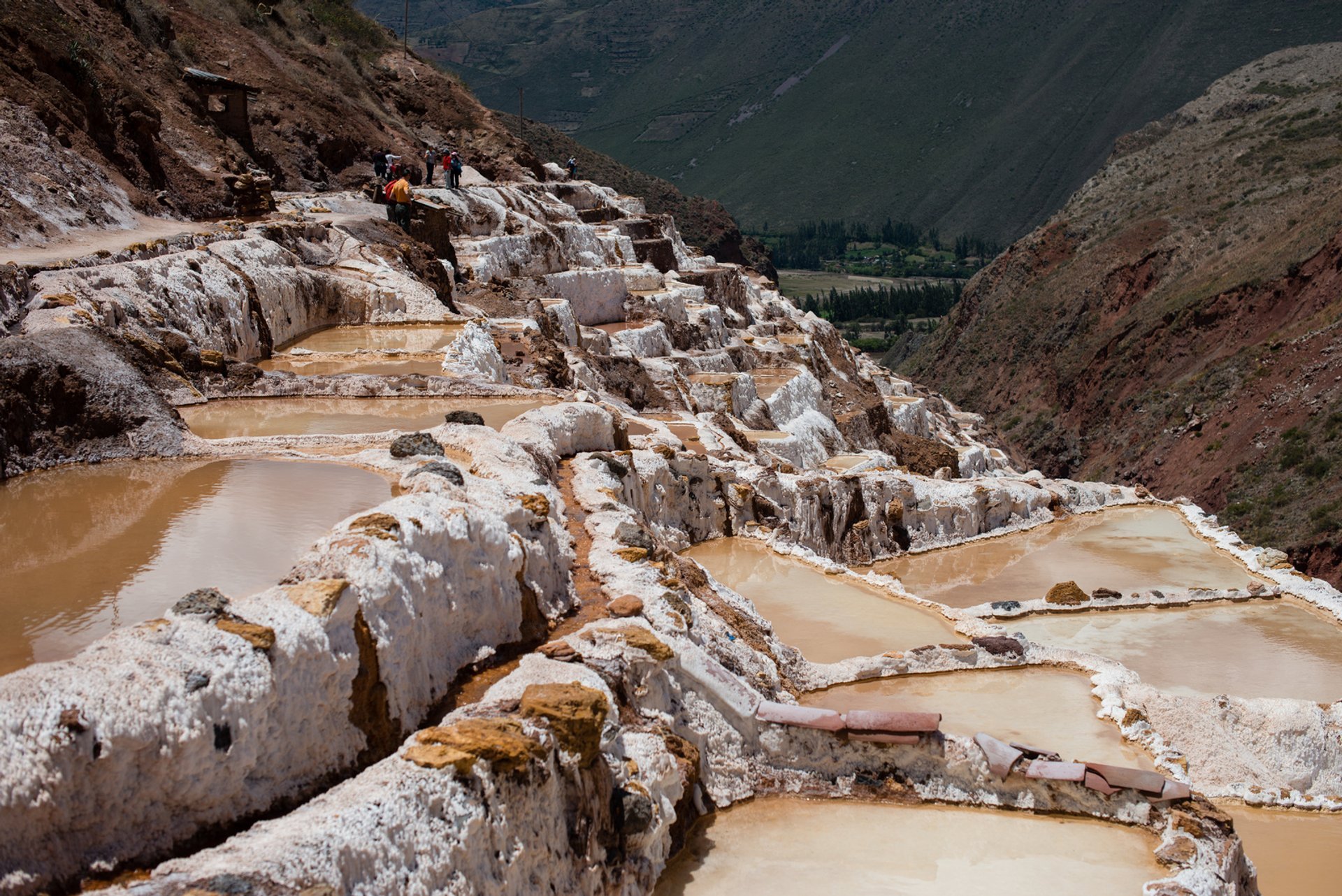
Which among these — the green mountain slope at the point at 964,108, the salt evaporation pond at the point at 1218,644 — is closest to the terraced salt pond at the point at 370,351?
the salt evaporation pond at the point at 1218,644

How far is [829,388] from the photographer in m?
31.5

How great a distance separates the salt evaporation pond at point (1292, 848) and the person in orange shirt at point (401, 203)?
54.5ft

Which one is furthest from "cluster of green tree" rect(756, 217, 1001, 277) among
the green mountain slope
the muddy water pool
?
the muddy water pool

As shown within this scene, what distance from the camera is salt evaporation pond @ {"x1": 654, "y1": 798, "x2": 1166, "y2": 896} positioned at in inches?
266

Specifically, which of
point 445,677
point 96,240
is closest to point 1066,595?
point 445,677

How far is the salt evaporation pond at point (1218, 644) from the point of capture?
1261cm

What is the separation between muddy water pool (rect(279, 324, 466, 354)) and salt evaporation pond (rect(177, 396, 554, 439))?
3.20m

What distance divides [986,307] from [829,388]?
148ft

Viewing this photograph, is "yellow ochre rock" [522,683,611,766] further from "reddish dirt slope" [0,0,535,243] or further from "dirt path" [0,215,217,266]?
"reddish dirt slope" [0,0,535,243]

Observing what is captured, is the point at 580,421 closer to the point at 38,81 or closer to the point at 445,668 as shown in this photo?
the point at 445,668

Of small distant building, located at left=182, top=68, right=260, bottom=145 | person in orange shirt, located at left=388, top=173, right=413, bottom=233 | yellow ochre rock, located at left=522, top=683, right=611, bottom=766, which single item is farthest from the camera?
small distant building, located at left=182, top=68, right=260, bottom=145

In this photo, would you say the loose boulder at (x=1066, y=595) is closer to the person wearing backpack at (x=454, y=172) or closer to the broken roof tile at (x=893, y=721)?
the broken roof tile at (x=893, y=721)

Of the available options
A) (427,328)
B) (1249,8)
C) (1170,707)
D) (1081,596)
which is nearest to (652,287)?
(427,328)

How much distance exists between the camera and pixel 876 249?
142 m
